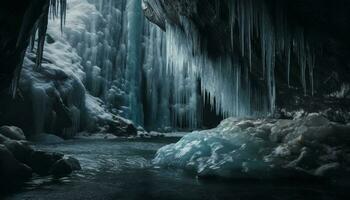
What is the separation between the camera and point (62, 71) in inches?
1128

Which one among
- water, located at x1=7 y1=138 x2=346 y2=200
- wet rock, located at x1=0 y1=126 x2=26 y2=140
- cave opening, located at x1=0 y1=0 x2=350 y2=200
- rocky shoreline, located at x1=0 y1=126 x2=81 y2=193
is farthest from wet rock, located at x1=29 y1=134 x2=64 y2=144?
water, located at x1=7 y1=138 x2=346 y2=200

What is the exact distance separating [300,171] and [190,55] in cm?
780

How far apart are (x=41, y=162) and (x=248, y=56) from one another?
8053mm

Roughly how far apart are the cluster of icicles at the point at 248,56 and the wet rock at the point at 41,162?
6.48 metres

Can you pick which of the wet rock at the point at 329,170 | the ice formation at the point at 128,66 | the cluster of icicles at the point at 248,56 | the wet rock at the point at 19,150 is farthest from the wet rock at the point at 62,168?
the ice formation at the point at 128,66

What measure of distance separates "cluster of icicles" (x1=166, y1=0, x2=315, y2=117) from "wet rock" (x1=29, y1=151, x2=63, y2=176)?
6.48m

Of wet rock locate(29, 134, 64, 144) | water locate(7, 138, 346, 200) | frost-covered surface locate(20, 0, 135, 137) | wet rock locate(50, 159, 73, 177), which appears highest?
frost-covered surface locate(20, 0, 135, 137)

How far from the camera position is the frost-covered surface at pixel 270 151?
33.3ft

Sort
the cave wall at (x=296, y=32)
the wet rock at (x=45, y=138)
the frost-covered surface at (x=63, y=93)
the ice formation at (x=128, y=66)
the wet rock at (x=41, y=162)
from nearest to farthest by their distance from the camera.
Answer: the cave wall at (x=296, y=32)
the wet rock at (x=41, y=162)
the wet rock at (x=45, y=138)
the frost-covered surface at (x=63, y=93)
the ice formation at (x=128, y=66)

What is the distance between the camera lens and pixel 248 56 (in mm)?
13984

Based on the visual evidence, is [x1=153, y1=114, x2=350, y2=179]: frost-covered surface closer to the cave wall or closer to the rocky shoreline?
the cave wall

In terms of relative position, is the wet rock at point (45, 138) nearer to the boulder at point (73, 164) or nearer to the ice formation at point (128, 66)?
the ice formation at point (128, 66)

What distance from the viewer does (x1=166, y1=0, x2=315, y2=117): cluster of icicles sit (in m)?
10.3

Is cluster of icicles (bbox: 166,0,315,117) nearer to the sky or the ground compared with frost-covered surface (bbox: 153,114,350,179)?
nearer to the sky
